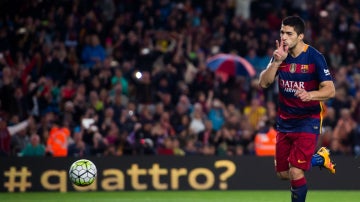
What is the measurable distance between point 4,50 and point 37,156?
13.1 feet

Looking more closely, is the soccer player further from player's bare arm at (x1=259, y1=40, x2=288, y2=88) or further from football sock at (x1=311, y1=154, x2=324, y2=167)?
football sock at (x1=311, y1=154, x2=324, y2=167)

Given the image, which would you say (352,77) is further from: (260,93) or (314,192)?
(314,192)

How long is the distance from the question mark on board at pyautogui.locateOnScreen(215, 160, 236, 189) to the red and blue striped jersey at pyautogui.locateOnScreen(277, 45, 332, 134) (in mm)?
6787

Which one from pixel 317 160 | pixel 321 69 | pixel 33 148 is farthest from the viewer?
pixel 33 148

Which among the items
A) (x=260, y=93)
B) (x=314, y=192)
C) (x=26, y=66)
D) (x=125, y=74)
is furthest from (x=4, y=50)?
(x=314, y=192)

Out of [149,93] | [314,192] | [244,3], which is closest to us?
[314,192]

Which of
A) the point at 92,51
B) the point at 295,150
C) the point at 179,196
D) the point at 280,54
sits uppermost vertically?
the point at 92,51

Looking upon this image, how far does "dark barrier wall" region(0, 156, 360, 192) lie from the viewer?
17.2 m

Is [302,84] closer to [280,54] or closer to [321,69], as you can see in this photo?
[321,69]

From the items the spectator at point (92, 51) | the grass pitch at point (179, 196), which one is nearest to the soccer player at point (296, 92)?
the grass pitch at point (179, 196)

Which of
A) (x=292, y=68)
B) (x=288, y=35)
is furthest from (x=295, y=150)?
(x=288, y=35)

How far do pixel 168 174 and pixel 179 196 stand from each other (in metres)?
1.58

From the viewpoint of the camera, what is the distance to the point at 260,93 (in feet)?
69.8

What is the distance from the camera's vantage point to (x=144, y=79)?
19.9 metres
